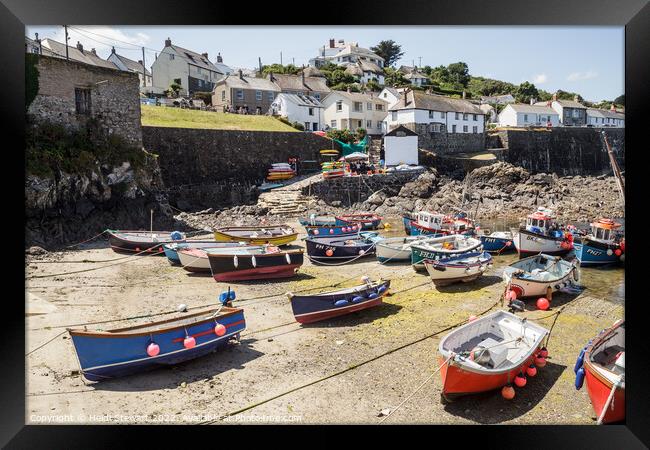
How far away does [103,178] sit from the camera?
40.6 ft

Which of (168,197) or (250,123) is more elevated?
(250,123)

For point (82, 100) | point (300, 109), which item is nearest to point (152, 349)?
point (82, 100)

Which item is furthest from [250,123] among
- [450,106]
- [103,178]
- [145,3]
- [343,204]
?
[145,3]

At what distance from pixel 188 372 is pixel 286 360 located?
4.16 ft

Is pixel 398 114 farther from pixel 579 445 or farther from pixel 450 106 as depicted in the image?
pixel 579 445

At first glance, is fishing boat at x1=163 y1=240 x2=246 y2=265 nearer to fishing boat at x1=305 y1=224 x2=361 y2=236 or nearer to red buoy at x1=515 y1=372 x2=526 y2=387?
fishing boat at x1=305 y1=224 x2=361 y2=236

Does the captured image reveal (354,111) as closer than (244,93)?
No

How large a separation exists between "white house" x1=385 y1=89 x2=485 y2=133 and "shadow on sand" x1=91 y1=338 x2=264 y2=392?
63.3 feet

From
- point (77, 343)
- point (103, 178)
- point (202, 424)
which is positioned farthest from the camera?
point (103, 178)

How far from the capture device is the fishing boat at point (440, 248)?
9906mm

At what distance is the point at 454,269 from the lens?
29.5 feet

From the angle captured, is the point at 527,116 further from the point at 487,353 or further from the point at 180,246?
the point at 487,353
